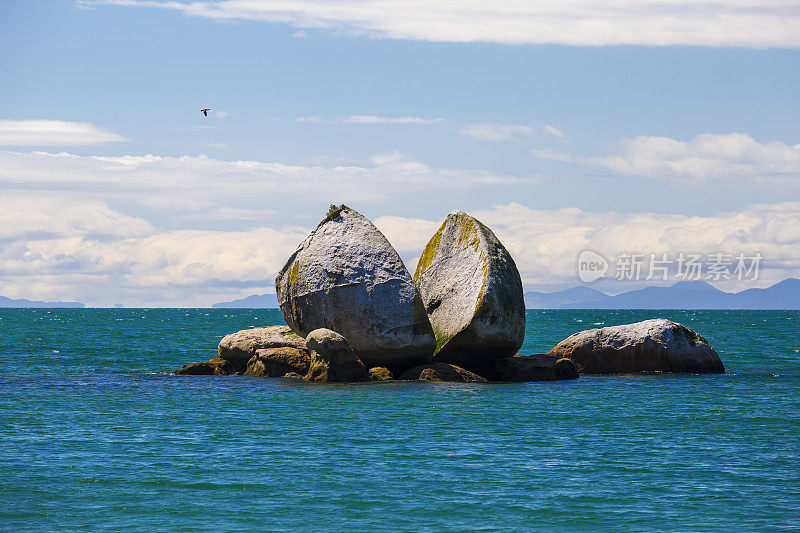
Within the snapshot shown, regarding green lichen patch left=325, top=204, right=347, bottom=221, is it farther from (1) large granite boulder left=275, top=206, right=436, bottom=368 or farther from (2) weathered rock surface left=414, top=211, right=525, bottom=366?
(2) weathered rock surface left=414, top=211, right=525, bottom=366

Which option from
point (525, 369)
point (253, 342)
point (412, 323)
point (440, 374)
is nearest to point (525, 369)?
point (525, 369)

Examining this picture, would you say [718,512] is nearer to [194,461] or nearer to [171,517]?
[171,517]

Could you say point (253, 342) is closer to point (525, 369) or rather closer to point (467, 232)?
point (467, 232)

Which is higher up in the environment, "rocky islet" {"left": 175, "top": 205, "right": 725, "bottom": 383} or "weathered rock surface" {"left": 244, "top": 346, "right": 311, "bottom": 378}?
"rocky islet" {"left": 175, "top": 205, "right": 725, "bottom": 383}

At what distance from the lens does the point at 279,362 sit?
1384 inches

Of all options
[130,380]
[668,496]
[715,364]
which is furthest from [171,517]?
[715,364]

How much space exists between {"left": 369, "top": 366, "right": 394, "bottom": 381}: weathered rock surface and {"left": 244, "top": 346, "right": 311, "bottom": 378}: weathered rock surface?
101 inches

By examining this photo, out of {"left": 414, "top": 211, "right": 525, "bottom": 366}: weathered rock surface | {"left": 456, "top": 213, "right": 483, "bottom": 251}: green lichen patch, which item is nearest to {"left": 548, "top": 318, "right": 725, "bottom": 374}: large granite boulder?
{"left": 414, "top": 211, "right": 525, "bottom": 366}: weathered rock surface

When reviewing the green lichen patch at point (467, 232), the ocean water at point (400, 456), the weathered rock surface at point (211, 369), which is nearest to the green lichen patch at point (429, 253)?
the green lichen patch at point (467, 232)

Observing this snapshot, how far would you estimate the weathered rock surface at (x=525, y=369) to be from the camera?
34.3 metres

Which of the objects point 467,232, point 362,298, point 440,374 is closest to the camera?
point 362,298

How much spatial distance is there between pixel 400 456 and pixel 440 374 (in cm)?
1391

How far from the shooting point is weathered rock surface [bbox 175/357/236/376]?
37.3 meters

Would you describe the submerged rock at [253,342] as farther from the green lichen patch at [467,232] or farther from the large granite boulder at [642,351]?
the large granite boulder at [642,351]
